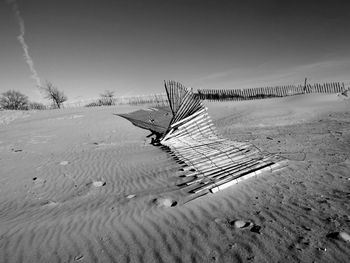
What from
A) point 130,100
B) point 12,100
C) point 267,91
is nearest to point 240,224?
point 267,91

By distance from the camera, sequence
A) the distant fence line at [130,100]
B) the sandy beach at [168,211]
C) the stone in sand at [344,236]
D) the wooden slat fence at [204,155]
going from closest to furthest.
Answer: the stone in sand at [344,236] → the sandy beach at [168,211] → the wooden slat fence at [204,155] → the distant fence line at [130,100]

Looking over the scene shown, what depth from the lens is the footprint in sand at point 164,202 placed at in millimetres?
3672

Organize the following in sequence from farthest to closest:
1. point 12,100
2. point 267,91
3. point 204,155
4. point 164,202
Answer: point 12,100 < point 267,91 < point 204,155 < point 164,202

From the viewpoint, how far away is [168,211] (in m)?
3.47

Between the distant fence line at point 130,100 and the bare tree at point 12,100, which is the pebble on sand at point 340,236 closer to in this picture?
the distant fence line at point 130,100

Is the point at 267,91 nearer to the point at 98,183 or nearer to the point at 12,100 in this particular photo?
the point at 98,183

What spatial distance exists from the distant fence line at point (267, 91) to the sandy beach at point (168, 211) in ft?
53.6

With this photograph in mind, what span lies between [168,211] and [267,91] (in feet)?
72.9

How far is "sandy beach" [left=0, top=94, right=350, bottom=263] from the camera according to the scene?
2594mm

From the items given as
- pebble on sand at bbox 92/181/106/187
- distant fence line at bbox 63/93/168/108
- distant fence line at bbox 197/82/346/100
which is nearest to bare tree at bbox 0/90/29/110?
distant fence line at bbox 63/93/168/108

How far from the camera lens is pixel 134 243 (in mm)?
2844

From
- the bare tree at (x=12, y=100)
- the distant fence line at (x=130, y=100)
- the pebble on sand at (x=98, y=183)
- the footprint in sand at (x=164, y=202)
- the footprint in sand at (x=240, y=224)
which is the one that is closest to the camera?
the footprint in sand at (x=240, y=224)

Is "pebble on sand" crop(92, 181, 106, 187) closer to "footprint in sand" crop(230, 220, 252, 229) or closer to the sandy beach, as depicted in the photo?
the sandy beach

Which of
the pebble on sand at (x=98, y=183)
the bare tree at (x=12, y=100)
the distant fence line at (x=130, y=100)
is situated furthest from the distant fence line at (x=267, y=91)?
the bare tree at (x=12, y=100)
